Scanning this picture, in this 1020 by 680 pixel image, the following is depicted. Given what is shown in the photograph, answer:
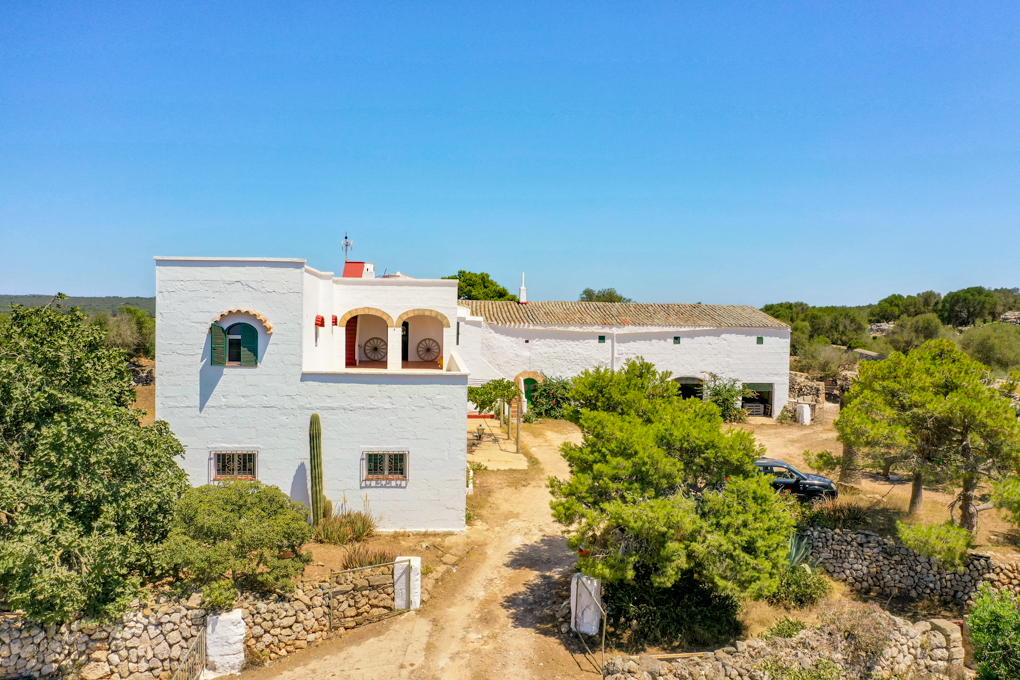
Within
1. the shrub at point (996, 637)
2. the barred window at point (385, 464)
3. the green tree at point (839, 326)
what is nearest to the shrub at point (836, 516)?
the shrub at point (996, 637)

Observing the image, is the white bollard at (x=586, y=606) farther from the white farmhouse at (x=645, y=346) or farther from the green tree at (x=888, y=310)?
the green tree at (x=888, y=310)

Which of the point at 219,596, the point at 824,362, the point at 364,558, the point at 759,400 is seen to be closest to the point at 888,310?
the point at 824,362

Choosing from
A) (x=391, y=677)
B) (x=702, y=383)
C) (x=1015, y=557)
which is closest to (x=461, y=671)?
(x=391, y=677)

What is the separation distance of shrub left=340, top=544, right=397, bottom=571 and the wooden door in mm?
9408

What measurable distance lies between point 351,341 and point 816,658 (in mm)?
16892

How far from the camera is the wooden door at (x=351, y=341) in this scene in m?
21.3

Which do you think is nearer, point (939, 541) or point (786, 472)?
point (939, 541)

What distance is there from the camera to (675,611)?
1149 cm

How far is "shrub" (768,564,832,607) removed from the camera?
12.8m

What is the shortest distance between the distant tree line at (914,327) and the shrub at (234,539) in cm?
3573

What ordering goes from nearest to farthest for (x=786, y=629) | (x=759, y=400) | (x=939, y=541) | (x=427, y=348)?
(x=786, y=629)
(x=939, y=541)
(x=427, y=348)
(x=759, y=400)

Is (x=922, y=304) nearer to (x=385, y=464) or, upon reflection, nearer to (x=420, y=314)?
(x=420, y=314)

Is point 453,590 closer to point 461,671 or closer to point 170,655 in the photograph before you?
point 461,671

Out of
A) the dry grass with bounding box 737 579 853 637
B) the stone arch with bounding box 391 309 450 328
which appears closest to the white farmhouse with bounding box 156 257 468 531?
the stone arch with bounding box 391 309 450 328
